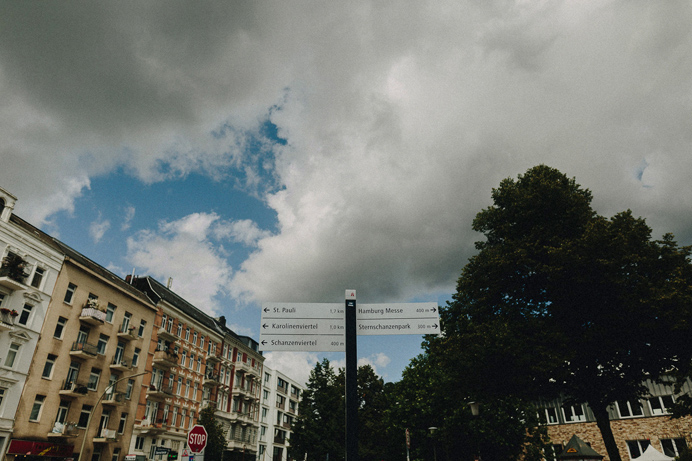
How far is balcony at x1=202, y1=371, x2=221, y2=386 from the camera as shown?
48.5 m

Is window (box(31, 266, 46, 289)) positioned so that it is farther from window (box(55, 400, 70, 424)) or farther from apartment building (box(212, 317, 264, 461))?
apartment building (box(212, 317, 264, 461))

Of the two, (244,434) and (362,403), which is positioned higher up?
(362,403)

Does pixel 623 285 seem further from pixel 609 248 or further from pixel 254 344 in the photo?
Answer: pixel 254 344

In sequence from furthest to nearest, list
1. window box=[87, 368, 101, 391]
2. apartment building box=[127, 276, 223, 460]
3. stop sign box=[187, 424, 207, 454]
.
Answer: apartment building box=[127, 276, 223, 460] < window box=[87, 368, 101, 391] < stop sign box=[187, 424, 207, 454]

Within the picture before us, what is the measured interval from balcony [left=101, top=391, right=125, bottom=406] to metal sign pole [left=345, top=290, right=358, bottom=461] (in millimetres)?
34147

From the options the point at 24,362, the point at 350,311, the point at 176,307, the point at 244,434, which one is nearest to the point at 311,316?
the point at 350,311

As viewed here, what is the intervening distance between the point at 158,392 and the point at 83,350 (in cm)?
1046

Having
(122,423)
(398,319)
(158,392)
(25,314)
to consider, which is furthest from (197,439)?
(158,392)

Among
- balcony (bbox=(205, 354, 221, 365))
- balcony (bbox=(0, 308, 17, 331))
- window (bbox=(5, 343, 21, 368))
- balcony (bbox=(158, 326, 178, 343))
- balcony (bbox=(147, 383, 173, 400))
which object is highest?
balcony (bbox=(158, 326, 178, 343))

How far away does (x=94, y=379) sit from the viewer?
32.7 m

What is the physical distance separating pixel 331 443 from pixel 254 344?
21892 millimetres

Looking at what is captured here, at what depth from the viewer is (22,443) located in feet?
85.7

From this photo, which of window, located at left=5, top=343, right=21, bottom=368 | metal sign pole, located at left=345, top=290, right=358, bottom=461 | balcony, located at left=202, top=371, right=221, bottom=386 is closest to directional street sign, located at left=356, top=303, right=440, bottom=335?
metal sign pole, located at left=345, top=290, right=358, bottom=461

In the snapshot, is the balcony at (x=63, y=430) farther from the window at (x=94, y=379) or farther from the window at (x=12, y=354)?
the window at (x=12, y=354)
